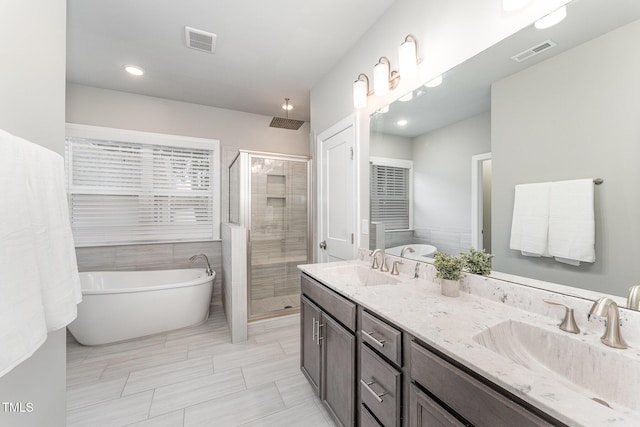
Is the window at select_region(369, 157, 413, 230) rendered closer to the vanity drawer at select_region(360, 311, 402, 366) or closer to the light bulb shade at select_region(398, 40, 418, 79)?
the light bulb shade at select_region(398, 40, 418, 79)

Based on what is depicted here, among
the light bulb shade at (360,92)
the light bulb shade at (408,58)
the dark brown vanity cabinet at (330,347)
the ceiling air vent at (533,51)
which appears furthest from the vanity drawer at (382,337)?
the light bulb shade at (360,92)

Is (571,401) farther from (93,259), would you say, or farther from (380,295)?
(93,259)

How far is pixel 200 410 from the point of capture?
1.70 metres

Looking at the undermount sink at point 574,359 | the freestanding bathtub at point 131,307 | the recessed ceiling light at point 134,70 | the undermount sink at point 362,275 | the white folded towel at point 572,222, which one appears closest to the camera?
the undermount sink at point 574,359

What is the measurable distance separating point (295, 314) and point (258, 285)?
0.58m

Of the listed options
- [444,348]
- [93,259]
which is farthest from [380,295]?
[93,259]

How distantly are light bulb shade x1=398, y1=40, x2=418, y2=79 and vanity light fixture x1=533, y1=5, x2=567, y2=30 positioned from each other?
63 centimetres

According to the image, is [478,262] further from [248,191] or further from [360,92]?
[248,191]

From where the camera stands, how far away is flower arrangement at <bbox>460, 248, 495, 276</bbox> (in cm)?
128

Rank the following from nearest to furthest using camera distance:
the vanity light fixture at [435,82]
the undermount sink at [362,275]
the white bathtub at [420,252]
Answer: the vanity light fixture at [435,82], the white bathtub at [420,252], the undermount sink at [362,275]

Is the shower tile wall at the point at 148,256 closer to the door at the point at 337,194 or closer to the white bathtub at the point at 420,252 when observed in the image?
the door at the point at 337,194

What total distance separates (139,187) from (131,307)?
1.46 metres

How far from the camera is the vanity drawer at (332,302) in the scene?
1.31m

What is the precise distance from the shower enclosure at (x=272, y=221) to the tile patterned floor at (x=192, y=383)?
52cm
